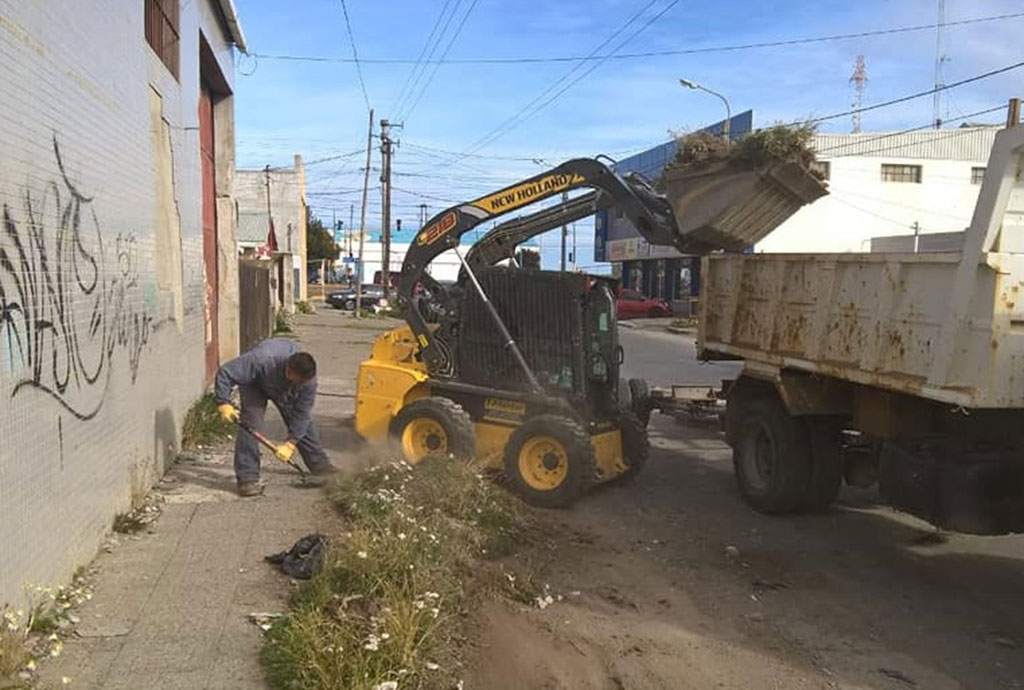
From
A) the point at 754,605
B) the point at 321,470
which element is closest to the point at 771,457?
the point at 754,605

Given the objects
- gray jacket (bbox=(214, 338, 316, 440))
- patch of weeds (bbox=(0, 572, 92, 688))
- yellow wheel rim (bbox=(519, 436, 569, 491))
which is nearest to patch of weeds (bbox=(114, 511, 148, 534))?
patch of weeds (bbox=(0, 572, 92, 688))

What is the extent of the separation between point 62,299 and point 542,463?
4321 millimetres

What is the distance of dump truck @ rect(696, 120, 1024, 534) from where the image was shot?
5.53 metres

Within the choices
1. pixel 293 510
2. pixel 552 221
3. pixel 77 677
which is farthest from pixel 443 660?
pixel 552 221

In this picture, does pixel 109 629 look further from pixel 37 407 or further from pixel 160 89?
pixel 160 89

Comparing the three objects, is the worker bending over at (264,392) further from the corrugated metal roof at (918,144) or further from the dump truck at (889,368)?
the corrugated metal roof at (918,144)

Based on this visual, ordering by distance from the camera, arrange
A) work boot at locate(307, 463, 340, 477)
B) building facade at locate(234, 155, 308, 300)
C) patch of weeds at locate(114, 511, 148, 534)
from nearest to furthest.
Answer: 1. patch of weeds at locate(114, 511, 148, 534)
2. work boot at locate(307, 463, 340, 477)
3. building facade at locate(234, 155, 308, 300)

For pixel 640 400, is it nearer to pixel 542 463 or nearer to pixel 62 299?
pixel 542 463

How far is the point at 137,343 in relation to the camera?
7.53 m

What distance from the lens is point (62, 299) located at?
5.30 metres

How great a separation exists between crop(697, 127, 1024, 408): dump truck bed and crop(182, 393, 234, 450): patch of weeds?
556cm

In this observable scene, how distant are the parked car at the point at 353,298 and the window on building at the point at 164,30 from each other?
43.6m

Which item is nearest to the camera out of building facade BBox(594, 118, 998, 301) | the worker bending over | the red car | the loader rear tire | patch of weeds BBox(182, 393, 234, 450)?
the worker bending over

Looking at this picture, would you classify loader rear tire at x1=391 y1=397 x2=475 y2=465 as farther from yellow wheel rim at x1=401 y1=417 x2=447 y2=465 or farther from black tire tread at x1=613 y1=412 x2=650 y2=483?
black tire tread at x1=613 y1=412 x2=650 y2=483
